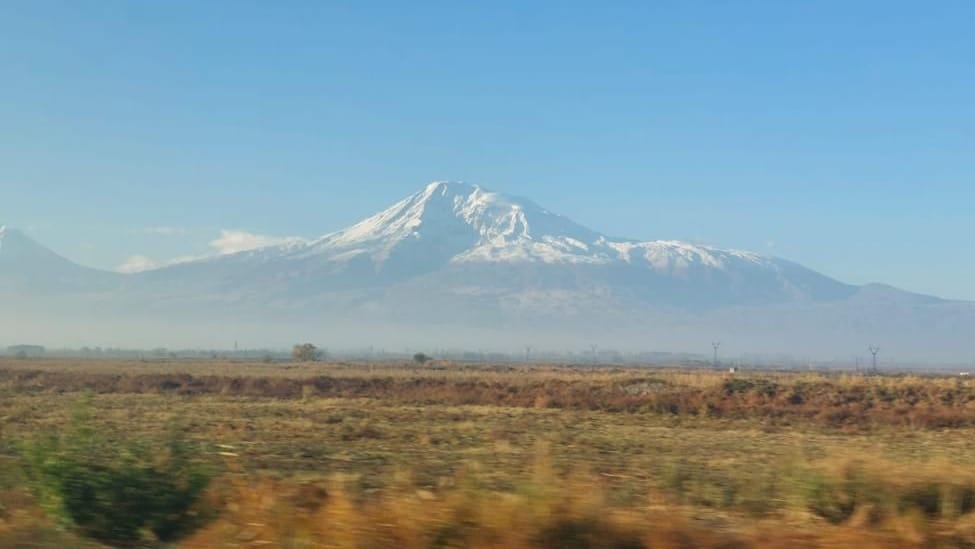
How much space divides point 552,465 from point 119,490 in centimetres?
530

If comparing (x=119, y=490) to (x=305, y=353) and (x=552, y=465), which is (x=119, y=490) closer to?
(x=552, y=465)

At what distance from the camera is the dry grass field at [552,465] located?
10.6 metres

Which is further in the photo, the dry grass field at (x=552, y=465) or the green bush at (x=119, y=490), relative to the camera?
the green bush at (x=119, y=490)

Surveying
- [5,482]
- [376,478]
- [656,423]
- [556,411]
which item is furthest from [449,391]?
[5,482]

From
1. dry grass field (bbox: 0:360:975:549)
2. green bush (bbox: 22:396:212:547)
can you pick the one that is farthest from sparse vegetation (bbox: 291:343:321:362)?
green bush (bbox: 22:396:212:547)

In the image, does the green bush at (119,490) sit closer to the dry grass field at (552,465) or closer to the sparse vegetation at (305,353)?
the dry grass field at (552,465)

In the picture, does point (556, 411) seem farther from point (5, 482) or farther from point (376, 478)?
point (5, 482)

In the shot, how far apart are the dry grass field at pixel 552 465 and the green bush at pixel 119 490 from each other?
0.89 feet

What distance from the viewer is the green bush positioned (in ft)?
38.8

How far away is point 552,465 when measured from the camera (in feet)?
46.5

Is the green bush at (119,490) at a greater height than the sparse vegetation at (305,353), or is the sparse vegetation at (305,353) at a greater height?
the sparse vegetation at (305,353)

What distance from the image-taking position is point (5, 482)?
567 inches

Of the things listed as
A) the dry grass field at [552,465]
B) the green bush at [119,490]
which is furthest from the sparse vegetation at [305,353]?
the green bush at [119,490]

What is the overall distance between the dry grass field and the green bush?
0.27 metres
